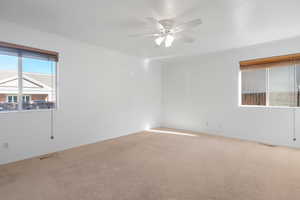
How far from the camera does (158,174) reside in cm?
232

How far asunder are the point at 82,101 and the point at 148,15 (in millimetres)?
2375

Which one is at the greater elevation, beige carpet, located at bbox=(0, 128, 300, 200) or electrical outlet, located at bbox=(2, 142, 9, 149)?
electrical outlet, located at bbox=(2, 142, 9, 149)

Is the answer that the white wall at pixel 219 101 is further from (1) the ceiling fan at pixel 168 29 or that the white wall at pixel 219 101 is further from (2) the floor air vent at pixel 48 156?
(2) the floor air vent at pixel 48 156

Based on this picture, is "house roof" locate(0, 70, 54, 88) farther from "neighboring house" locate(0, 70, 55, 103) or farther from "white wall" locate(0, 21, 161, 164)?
"white wall" locate(0, 21, 161, 164)

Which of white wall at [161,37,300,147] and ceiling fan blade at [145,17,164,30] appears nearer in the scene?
ceiling fan blade at [145,17,164,30]

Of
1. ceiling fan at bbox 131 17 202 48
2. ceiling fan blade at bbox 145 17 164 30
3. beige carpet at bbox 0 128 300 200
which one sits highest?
ceiling fan blade at bbox 145 17 164 30

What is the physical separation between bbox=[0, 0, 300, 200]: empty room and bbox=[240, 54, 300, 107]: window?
23mm

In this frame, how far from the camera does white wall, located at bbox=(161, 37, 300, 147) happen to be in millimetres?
3637

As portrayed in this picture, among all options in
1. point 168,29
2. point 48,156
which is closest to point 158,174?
point 48,156

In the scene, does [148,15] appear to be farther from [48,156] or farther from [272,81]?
[272,81]

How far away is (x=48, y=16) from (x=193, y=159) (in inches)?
132

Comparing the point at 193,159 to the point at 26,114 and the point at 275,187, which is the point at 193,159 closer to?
the point at 275,187

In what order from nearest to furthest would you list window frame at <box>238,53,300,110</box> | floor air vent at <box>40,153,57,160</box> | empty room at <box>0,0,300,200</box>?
empty room at <box>0,0,300,200</box>
floor air vent at <box>40,153,57,160</box>
window frame at <box>238,53,300,110</box>

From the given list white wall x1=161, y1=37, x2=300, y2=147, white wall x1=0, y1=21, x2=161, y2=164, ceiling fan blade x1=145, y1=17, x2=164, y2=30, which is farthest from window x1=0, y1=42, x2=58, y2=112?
white wall x1=161, y1=37, x2=300, y2=147
